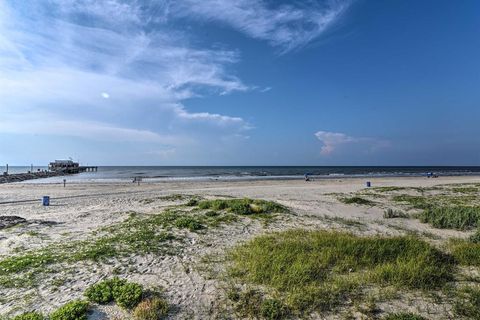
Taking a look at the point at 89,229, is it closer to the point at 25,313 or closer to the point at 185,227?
the point at 185,227

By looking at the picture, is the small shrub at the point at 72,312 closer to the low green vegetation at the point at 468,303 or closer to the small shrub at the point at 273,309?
the small shrub at the point at 273,309

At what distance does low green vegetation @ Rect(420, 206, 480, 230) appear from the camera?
10.7 m

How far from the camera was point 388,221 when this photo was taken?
12.1 meters

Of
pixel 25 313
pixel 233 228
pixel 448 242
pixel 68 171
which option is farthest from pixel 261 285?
pixel 68 171

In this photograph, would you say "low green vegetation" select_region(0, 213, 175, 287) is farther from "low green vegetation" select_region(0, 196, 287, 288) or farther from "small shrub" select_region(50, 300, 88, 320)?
"small shrub" select_region(50, 300, 88, 320)

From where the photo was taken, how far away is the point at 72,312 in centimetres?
470

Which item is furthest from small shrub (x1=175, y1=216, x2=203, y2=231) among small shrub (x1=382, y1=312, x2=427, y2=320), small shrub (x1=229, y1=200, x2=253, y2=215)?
small shrub (x1=382, y1=312, x2=427, y2=320)

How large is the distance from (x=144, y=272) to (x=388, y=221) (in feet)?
32.5

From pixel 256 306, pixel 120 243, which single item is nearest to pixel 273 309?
pixel 256 306

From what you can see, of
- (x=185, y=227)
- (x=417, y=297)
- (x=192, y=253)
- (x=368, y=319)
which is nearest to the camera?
(x=368, y=319)

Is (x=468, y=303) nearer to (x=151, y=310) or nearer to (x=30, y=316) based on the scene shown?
(x=151, y=310)

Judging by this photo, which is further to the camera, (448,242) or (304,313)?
(448,242)

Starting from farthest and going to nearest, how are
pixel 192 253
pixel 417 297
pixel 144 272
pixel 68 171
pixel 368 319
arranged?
pixel 68 171 < pixel 192 253 < pixel 144 272 < pixel 417 297 < pixel 368 319

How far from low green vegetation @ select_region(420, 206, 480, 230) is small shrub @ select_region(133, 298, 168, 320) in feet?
34.7
